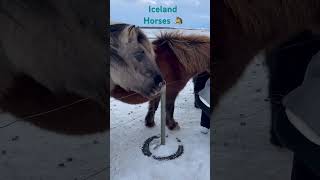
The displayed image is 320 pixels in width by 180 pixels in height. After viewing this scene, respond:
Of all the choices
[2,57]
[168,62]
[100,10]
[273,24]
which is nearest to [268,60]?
[273,24]

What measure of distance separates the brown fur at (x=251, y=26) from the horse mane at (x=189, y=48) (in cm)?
8

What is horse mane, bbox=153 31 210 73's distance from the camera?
5.89 ft

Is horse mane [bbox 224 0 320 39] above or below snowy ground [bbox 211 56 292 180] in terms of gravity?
above

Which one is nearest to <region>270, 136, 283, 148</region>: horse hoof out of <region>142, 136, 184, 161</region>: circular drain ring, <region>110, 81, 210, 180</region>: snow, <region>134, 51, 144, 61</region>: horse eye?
<region>110, 81, 210, 180</region>: snow

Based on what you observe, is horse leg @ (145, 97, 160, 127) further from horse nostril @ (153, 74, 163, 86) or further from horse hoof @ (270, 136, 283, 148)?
horse hoof @ (270, 136, 283, 148)

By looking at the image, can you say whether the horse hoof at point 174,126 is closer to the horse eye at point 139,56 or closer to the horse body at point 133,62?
the horse body at point 133,62

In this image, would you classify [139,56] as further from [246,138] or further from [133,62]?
[246,138]

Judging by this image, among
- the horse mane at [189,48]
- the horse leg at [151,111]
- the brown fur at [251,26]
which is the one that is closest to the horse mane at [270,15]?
the brown fur at [251,26]

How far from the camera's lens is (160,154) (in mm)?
1832

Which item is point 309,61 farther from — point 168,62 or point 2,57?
point 2,57

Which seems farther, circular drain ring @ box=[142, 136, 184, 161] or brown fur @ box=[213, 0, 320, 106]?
circular drain ring @ box=[142, 136, 184, 161]

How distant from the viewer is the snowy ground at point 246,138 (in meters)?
1.76

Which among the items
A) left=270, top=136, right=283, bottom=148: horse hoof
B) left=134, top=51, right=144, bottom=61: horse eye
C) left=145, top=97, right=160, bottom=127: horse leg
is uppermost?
left=134, top=51, right=144, bottom=61: horse eye

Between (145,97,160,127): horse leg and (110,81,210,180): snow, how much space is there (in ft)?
0.06
